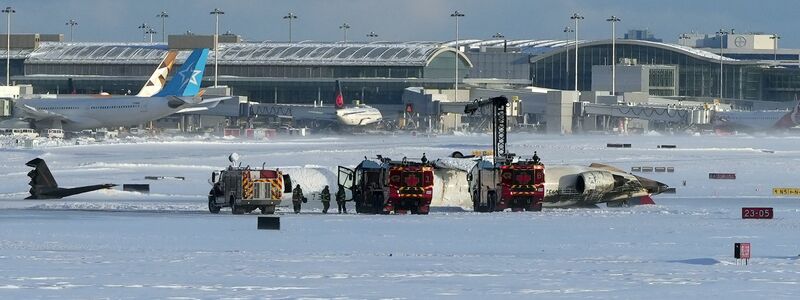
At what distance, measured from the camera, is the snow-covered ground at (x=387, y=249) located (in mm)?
33750

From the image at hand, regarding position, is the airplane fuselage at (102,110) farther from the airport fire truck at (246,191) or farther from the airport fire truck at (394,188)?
the airport fire truck at (246,191)

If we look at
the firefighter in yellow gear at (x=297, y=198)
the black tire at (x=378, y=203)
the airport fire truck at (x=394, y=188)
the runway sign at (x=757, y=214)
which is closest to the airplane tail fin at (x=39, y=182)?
the firefighter in yellow gear at (x=297, y=198)

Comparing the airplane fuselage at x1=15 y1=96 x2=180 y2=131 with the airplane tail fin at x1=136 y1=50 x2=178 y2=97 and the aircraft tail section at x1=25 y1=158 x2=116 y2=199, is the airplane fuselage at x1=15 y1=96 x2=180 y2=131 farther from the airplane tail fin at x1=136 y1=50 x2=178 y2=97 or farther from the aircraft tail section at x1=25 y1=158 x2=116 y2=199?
the aircraft tail section at x1=25 y1=158 x2=116 y2=199

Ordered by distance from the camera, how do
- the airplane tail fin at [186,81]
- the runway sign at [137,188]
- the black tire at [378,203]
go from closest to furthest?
the black tire at [378,203]
the runway sign at [137,188]
the airplane tail fin at [186,81]

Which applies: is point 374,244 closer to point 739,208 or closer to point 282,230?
point 282,230

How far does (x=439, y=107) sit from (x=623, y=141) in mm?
51806

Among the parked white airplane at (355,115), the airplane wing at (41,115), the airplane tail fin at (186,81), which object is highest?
the airplane tail fin at (186,81)

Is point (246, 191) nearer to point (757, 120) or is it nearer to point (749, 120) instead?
point (757, 120)

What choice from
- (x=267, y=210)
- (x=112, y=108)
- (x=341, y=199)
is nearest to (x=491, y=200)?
(x=341, y=199)

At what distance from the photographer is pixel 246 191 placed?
5803 cm

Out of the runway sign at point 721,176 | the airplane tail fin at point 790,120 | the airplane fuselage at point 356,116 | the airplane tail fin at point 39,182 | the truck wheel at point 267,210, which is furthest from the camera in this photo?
the airplane fuselage at point 356,116

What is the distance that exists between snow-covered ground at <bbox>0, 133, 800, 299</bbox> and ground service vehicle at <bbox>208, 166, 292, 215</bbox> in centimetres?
113

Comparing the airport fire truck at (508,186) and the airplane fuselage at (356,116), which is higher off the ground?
the airplane fuselage at (356,116)

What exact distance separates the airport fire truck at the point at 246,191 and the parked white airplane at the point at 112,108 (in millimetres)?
81773
